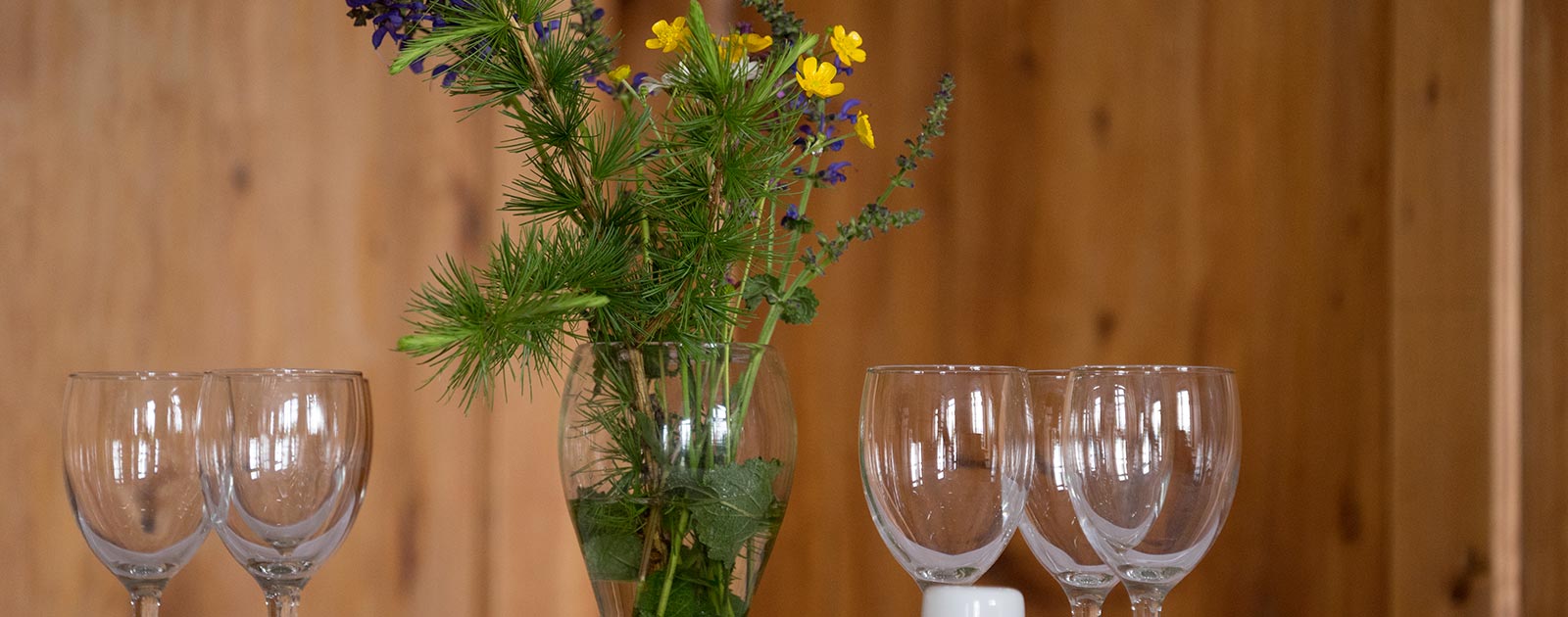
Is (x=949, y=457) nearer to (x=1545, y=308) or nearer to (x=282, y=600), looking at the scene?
(x=282, y=600)

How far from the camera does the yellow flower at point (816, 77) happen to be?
2.43 ft

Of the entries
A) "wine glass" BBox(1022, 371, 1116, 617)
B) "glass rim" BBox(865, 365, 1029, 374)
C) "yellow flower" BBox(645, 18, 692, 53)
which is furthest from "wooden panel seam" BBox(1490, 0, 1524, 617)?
"yellow flower" BBox(645, 18, 692, 53)

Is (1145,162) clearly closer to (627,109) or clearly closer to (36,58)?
(627,109)

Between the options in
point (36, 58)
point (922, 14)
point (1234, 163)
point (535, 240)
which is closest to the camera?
point (535, 240)

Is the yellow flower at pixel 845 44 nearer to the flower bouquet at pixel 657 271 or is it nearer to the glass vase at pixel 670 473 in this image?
the flower bouquet at pixel 657 271

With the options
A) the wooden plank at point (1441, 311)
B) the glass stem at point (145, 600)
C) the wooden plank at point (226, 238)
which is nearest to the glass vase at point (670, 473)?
the glass stem at point (145, 600)

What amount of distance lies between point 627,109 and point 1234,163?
3.44 feet

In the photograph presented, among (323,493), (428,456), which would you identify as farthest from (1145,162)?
(323,493)

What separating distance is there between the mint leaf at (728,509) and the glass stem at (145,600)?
1.08 feet

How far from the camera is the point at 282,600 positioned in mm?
762

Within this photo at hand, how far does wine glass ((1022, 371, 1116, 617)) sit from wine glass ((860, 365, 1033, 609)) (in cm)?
7

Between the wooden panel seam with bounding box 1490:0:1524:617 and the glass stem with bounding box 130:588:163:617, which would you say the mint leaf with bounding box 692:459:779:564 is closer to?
the glass stem with bounding box 130:588:163:617

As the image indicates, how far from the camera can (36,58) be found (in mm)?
1041

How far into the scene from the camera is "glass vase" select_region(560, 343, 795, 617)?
2.35 feet
